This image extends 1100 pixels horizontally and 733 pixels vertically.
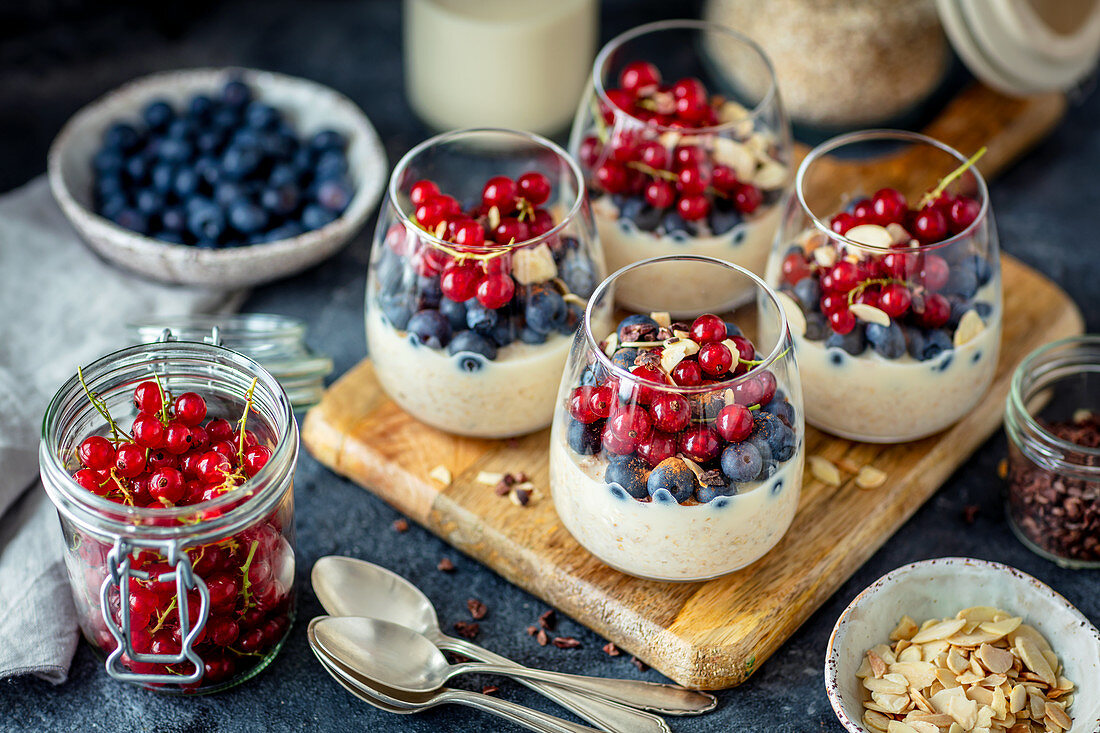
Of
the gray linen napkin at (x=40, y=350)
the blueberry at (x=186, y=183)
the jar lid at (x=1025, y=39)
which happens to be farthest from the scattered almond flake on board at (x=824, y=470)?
the blueberry at (x=186, y=183)

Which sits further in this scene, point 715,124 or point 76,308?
point 76,308

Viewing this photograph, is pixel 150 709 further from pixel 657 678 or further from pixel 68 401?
pixel 657 678

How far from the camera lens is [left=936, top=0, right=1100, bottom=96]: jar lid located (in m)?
1.60

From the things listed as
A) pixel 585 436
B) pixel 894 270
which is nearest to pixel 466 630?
pixel 585 436

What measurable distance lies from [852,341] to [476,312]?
1.29 feet

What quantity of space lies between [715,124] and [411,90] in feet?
2.08

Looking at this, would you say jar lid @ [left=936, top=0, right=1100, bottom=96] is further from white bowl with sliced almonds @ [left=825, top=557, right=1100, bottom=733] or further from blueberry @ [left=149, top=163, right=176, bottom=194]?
blueberry @ [left=149, top=163, right=176, bottom=194]

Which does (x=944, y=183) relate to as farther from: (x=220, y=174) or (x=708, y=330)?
(x=220, y=174)

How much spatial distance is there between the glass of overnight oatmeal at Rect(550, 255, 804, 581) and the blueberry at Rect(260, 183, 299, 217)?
0.59 meters

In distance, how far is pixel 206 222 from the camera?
Result: 1.57 metres

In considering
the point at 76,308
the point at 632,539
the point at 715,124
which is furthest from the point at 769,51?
the point at 76,308

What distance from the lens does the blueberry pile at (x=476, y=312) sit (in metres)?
1.22

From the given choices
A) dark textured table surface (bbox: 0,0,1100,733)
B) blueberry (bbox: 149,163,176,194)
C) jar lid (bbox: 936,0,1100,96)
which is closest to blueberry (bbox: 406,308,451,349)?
dark textured table surface (bbox: 0,0,1100,733)

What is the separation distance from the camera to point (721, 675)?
45.8 inches
